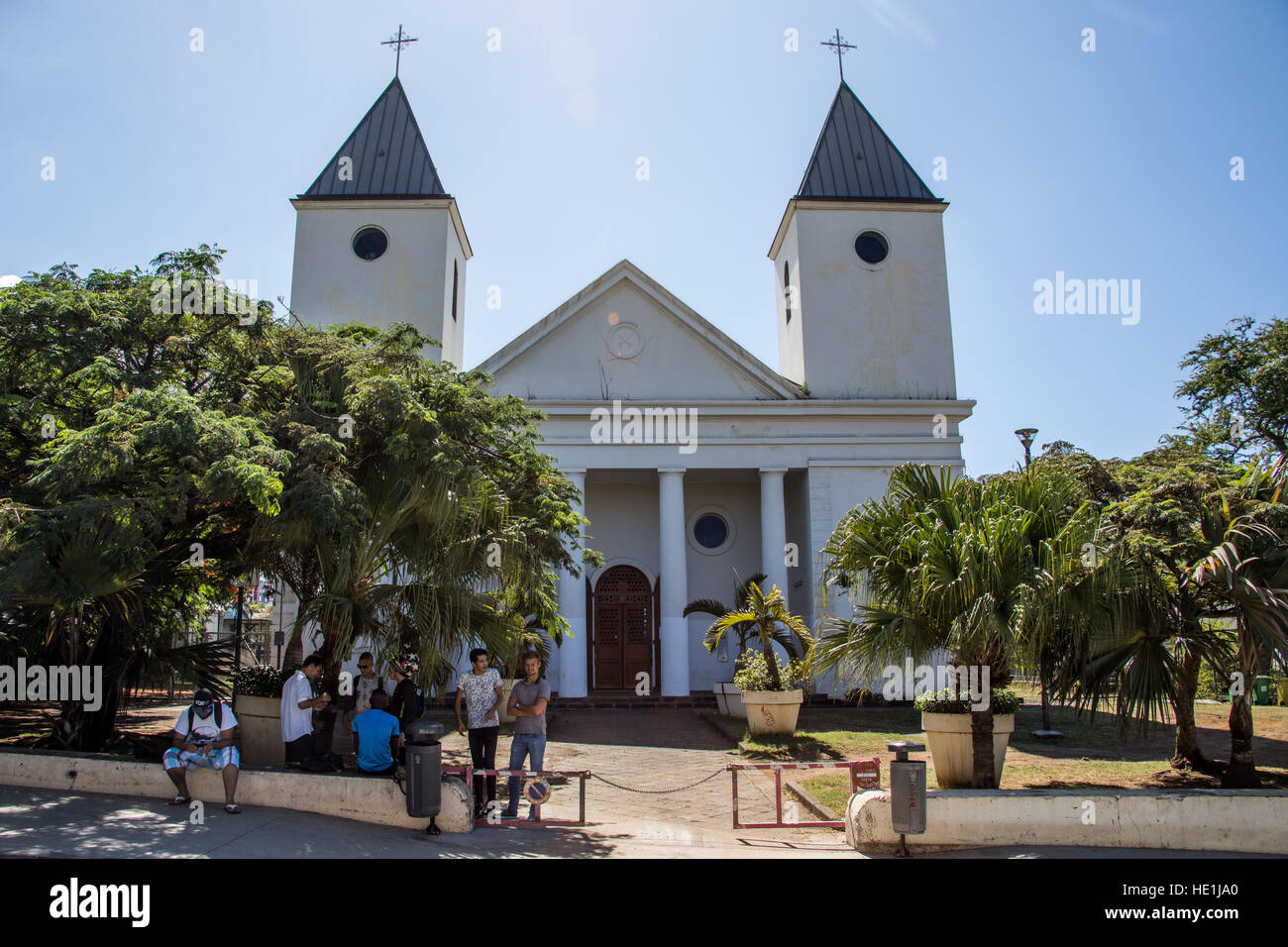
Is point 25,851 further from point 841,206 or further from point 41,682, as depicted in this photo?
point 841,206

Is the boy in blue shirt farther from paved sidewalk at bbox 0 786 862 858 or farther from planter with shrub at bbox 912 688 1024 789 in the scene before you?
planter with shrub at bbox 912 688 1024 789

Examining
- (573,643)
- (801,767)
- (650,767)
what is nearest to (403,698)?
(650,767)

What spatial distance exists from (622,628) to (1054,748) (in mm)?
12869

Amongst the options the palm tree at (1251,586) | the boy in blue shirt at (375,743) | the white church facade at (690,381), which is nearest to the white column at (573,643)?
the white church facade at (690,381)

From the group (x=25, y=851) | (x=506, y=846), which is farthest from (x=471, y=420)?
(x=25, y=851)

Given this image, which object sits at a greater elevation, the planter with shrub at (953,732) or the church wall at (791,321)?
the church wall at (791,321)

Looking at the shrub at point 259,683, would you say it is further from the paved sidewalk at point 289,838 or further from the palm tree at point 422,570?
the paved sidewalk at point 289,838

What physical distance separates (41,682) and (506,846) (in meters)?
7.87

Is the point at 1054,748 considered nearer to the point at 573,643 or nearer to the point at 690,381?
the point at 573,643

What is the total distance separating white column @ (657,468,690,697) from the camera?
2195 centimetres

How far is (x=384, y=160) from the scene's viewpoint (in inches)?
1053

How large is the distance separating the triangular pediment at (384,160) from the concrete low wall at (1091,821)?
22.7m

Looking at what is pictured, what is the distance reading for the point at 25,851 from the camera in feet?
21.4

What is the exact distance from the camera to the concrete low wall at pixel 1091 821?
7.80 metres
